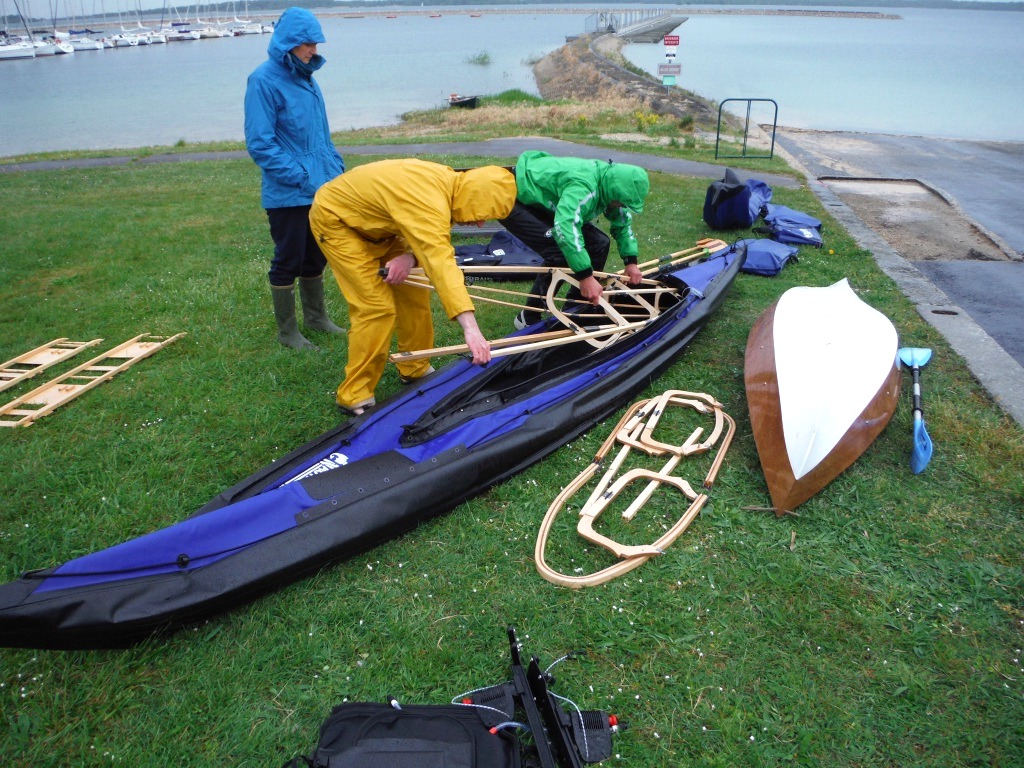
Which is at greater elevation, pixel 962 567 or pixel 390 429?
pixel 390 429

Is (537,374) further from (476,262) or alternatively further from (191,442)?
(476,262)

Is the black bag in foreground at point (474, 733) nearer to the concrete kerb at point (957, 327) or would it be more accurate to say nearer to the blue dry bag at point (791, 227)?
the concrete kerb at point (957, 327)

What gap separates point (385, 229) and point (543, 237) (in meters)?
1.16

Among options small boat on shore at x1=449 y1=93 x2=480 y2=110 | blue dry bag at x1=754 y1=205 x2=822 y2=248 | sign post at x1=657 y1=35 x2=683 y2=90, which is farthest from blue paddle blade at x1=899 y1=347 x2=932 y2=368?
small boat on shore at x1=449 y1=93 x2=480 y2=110

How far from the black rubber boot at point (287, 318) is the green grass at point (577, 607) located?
0.99ft

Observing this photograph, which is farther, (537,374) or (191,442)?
(537,374)

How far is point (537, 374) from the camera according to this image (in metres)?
4.62

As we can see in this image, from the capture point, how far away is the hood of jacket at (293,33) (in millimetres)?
4426

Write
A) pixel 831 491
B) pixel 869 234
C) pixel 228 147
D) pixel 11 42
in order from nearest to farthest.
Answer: pixel 831 491 < pixel 869 234 < pixel 228 147 < pixel 11 42

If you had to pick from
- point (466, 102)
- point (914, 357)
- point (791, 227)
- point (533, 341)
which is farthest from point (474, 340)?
point (466, 102)

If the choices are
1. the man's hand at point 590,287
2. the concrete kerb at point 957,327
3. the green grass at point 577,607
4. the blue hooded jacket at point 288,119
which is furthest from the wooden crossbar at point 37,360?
the concrete kerb at point 957,327

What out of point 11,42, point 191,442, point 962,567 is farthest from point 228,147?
point 11,42

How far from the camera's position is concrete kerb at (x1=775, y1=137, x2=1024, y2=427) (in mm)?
4711

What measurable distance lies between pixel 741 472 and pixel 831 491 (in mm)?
479
